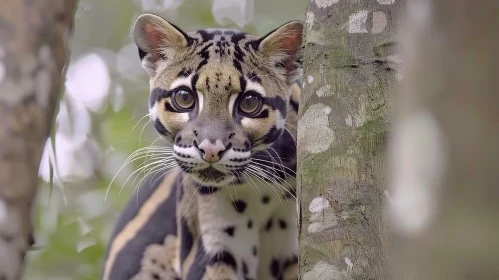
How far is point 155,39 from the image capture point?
4379 mm

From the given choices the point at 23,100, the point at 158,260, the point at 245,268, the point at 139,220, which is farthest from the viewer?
the point at 139,220

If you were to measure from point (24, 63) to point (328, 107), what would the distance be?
1.05 metres

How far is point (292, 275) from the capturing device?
490cm

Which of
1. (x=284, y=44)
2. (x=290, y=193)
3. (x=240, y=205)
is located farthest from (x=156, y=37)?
(x=290, y=193)

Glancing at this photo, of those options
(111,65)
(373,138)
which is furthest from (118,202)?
(373,138)

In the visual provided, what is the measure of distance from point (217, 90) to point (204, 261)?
121cm

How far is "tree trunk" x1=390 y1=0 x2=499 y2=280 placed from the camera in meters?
1.24

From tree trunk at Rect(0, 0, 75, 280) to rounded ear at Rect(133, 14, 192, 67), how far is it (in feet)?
5.27

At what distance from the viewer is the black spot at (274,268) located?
4886mm

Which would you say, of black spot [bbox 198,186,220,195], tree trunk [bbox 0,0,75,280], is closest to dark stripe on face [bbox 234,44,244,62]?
black spot [bbox 198,186,220,195]

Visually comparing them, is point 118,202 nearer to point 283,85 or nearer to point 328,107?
point 283,85

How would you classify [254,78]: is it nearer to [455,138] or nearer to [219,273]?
[219,273]

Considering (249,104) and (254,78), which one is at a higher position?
(254,78)

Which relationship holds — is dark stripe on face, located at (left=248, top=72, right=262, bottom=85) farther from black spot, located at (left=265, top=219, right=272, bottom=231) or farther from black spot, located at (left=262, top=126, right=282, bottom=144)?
black spot, located at (left=265, top=219, right=272, bottom=231)
